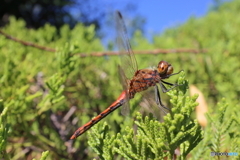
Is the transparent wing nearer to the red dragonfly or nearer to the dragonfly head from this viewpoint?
the red dragonfly

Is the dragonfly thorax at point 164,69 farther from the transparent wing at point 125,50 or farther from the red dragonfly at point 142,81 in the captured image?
the transparent wing at point 125,50

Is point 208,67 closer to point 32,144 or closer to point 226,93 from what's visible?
point 226,93

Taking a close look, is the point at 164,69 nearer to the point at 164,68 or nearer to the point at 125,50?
the point at 164,68

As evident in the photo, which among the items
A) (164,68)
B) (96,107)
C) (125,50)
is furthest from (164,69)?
(96,107)

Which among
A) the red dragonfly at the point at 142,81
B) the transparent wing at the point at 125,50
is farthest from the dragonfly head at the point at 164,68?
the transparent wing at the point at 125,50

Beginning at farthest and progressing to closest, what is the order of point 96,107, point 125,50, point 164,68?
point 96,107 < point 125,50 < point 164,68

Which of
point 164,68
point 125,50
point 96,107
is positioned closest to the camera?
point 164,68

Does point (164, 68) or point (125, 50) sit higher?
point (125, 50)

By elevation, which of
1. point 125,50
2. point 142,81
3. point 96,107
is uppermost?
point 125,50
